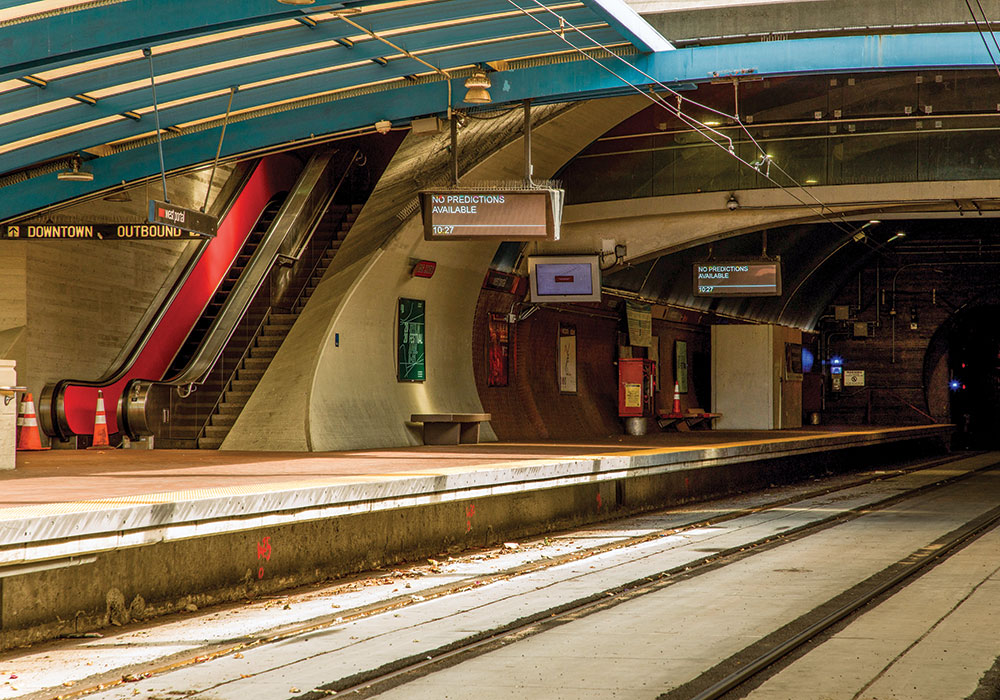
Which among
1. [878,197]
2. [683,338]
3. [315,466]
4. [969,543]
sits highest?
[878,197]

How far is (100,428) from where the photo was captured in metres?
16.9

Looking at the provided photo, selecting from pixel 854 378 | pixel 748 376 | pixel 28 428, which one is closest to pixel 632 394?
pixel 748 376

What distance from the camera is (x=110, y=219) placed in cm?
1530

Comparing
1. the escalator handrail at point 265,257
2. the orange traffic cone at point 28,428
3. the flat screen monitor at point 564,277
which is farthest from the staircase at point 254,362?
the flat screen monitor at point 564,277

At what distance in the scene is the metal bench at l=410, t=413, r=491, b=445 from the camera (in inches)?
730

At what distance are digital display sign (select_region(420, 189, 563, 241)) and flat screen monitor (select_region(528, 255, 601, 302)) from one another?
20.5 feet

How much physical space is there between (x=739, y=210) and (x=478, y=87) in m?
9.05

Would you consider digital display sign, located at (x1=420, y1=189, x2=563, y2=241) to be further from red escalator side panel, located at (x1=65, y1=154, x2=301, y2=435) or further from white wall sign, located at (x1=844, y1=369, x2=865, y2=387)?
white wall sign, located at (x1=844, y1=369, x2=865, y2=387)

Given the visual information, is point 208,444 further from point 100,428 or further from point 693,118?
point 693,118

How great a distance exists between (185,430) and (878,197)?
13148 mm

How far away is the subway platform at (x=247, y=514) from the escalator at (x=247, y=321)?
1.24 metres

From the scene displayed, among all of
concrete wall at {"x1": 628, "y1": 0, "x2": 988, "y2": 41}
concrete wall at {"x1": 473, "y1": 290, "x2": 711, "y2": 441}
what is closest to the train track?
concrete wall at {"x1": 628, "y1": 0, "x2": 988, "y2": 41}

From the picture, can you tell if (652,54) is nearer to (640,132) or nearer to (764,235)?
(640,132)

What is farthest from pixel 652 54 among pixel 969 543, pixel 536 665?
pixel 536 665
